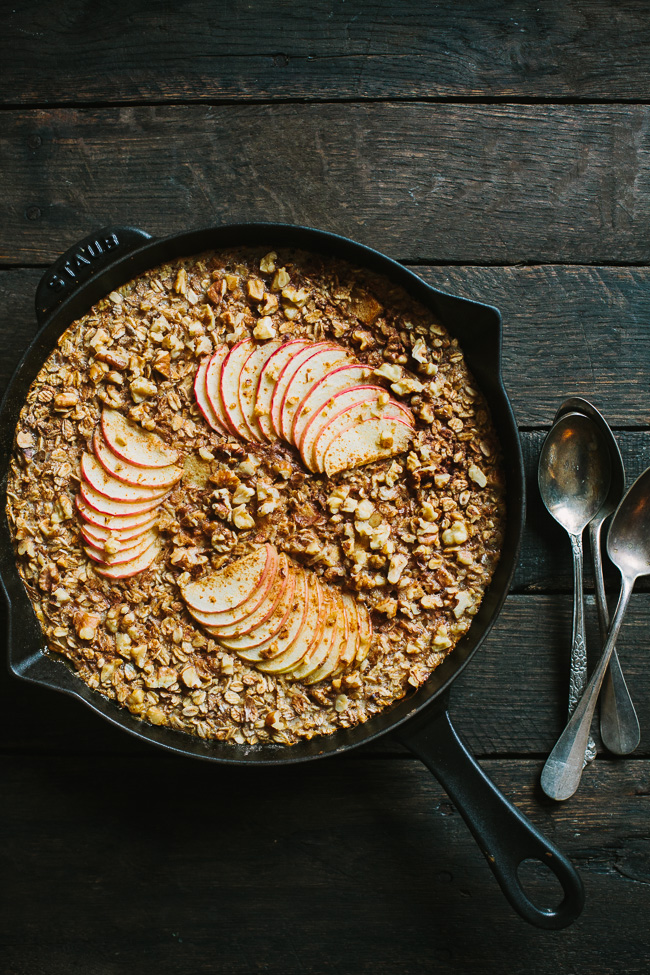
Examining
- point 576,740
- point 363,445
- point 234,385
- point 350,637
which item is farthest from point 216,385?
point 576,740

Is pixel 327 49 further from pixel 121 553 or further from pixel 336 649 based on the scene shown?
pixel 336 649

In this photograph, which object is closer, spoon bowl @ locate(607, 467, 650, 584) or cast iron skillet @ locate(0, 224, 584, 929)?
cast iron skillet @ locate(0, 224, 584, 929)

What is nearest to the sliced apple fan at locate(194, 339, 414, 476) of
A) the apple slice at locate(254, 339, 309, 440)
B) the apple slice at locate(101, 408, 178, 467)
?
the apple slice at locate(254, 339, 309, 440)

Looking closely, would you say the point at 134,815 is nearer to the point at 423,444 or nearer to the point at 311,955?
the point at 311,955

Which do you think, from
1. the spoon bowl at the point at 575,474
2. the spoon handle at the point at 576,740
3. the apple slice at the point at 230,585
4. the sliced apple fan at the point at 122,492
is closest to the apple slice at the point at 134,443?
the sliced apple fan at the point at 122,492

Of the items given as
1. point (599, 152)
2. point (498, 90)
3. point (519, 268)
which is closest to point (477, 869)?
point (519, 268)

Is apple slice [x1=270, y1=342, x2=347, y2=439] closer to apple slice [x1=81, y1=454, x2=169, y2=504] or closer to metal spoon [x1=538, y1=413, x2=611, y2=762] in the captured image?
apple slice [x1=81, y1=454, x2=169, y2=504]
